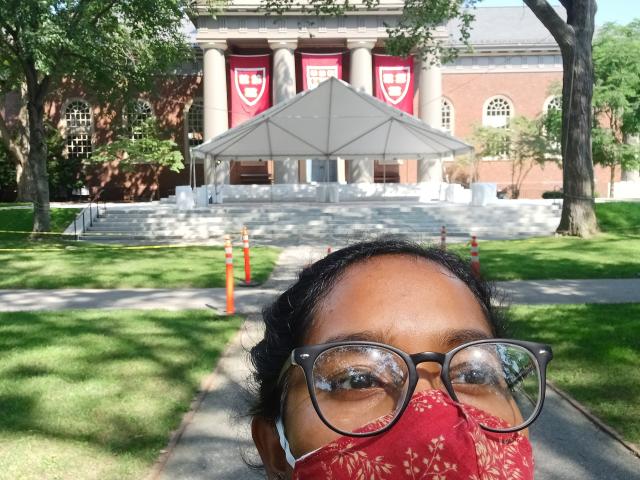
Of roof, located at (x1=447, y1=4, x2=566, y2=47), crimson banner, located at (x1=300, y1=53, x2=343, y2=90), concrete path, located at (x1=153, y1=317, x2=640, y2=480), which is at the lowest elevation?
concrete path, located at (x1=153, y1=317, x2=640, y2=480)

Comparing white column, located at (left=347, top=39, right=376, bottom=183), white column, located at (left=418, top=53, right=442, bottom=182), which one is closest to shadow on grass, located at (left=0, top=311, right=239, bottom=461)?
white column, located at (left=418, top=53, right=442, bottom=182)

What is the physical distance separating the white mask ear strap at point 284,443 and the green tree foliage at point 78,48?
16348 mm

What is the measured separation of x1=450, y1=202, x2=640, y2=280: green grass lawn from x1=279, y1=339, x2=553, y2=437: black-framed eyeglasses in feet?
27.4

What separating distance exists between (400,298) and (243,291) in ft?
32.8

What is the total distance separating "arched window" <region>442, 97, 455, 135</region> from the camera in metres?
47.2

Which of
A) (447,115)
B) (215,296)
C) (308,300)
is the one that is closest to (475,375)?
(308,300)

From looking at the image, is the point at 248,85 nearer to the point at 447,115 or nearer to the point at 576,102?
the point at 447,115

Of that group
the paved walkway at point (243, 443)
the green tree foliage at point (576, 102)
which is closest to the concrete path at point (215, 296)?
the paved walkway at point (243, 443)

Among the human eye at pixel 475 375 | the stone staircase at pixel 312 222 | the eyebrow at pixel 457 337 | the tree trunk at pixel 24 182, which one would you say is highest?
the tree trunk at pixel 24 182

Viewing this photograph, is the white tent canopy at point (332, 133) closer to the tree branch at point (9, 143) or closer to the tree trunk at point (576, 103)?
the tree trunk at point (576, 103)

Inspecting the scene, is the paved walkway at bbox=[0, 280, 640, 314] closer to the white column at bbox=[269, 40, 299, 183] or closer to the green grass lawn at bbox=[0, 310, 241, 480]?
the green grass lawn at bbox=[0, 310, 241, 480]

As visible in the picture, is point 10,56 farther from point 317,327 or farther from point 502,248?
point 317,327

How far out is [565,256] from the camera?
49.3ft

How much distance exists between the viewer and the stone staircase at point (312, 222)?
22.9 meters
